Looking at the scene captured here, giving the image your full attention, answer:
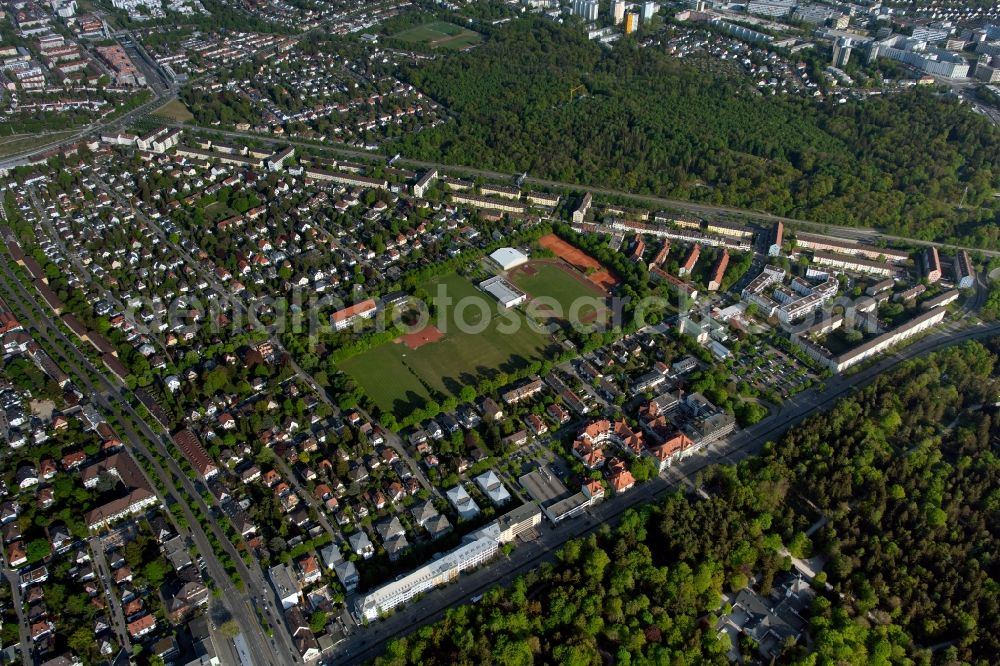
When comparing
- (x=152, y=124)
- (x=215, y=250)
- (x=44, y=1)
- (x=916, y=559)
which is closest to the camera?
(x=916, y=559)

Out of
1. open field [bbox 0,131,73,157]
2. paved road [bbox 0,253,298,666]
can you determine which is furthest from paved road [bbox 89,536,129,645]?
open field [bbox 0,131,73,157]

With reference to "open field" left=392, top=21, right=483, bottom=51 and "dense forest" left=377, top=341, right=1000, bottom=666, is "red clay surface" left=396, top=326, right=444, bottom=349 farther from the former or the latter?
"open field" left=392, top=21, right=483, bottom=51

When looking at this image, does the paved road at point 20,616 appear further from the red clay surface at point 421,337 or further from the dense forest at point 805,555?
the red clay surface at point 421,337

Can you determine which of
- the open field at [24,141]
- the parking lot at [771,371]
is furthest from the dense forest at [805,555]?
the open field at [24,141]

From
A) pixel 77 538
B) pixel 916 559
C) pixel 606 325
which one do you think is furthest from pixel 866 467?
pixel 77 538

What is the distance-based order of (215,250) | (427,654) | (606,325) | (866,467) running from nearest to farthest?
1. (427,654)
2. (866,467)
3. (606,325)
4. (215,250)

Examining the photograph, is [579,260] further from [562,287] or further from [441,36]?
[441,36]

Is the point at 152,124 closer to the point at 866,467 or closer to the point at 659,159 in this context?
the point at 659,159
